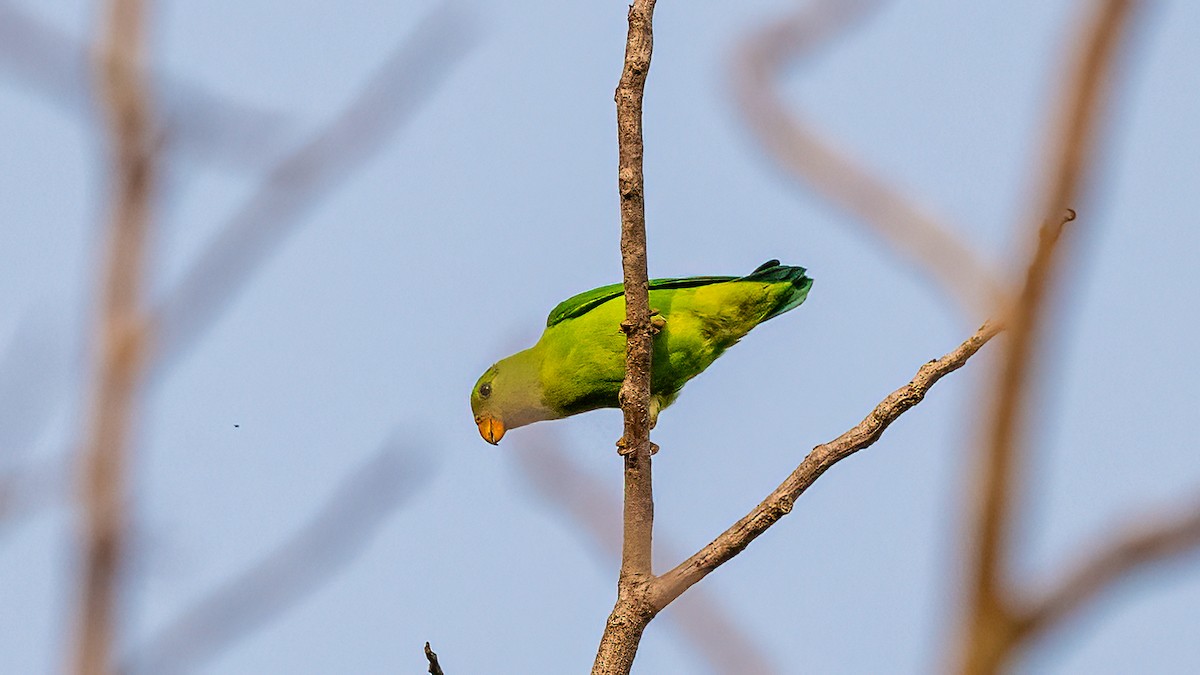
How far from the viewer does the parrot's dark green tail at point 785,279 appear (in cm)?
573

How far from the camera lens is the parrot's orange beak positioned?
6.75 meters

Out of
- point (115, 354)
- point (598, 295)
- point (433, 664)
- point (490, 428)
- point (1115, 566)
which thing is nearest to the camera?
point (1115, 566)

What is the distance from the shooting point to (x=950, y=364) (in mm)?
3359

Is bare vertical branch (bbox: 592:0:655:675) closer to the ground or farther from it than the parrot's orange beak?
closer to the ground

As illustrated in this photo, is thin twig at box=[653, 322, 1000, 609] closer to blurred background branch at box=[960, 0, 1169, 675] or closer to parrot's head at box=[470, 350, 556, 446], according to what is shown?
blurred background branch at box=[960, 0, 1169, 675]

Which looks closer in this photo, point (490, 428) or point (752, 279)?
point (752, 279)

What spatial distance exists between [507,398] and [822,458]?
3288mm

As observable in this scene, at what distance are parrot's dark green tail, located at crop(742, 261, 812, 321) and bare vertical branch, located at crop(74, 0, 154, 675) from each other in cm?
435

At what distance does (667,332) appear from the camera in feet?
18.2

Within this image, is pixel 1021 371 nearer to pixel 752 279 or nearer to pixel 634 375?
pixel 634 375

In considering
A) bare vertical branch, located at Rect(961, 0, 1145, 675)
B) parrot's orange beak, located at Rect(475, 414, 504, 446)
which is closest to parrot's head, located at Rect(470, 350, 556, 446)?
parrot's orange beak, located at Rect(475, 414, 504, 446)

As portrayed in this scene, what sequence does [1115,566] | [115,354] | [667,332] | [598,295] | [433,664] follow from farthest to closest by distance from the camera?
[598,295], [667,332], [433,664], [115,354], [1115,566]

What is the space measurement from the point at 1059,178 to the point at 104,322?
1075 mm

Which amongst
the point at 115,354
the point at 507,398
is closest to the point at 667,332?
the point at 507,398
